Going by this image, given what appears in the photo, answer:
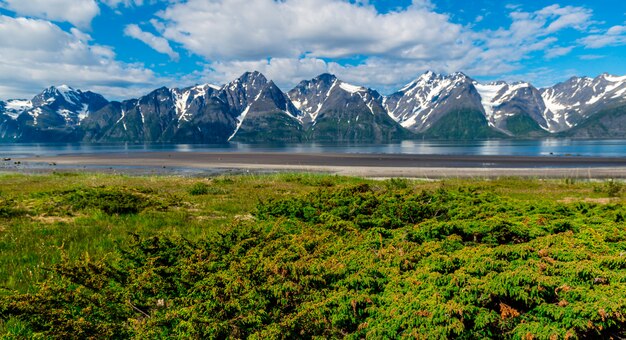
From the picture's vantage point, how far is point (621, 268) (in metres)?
5.21

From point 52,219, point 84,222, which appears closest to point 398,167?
point 84,222

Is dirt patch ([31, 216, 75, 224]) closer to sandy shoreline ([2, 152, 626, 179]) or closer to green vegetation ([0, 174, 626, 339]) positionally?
green vegetation ([0, 174, 626, 339])

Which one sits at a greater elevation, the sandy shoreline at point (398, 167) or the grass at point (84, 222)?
the grass at point (84, 222)

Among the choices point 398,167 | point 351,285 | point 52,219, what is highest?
point 351,285

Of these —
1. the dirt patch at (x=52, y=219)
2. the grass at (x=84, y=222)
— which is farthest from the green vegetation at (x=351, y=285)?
the dirt patch at (x=52, y=219)

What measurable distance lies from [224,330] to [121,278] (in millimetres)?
3228

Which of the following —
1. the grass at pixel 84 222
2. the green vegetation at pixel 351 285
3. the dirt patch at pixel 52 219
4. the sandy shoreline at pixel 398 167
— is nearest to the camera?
the green vegetation at pixel 351 285

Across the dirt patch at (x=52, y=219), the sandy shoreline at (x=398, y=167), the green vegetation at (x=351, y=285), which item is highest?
the green vegetation at (x=351, y=285)

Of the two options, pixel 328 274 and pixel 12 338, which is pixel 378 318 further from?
pixel 12 338

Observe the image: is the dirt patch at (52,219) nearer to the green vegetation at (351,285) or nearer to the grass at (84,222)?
the grass at (84,222)

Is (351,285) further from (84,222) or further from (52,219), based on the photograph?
(52,219)

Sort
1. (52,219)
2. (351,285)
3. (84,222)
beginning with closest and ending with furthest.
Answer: (351,285) < (84,222) < (52,219)

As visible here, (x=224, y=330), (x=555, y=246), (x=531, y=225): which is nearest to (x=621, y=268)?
(x=555, y=246)

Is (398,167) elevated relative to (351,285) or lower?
lower
